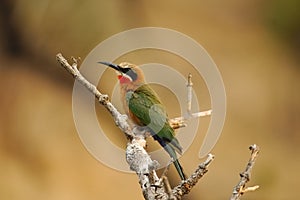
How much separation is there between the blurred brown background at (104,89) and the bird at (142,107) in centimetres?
80

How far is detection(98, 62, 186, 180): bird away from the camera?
127 centimetres

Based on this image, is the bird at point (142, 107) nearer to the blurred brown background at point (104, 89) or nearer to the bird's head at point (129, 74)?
the bird's head at point (129, 74)

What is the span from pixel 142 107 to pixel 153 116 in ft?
0.10

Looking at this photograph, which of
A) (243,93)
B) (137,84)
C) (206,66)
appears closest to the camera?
(137,84)

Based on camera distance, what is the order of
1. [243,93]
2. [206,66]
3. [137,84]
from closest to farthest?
[137,84] → [206,66] → [243,93]

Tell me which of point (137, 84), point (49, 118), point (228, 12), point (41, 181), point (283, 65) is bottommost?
point (137, 84)

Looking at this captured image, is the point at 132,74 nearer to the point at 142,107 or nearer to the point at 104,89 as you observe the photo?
the point at 142,107

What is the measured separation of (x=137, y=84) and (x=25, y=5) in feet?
3.32

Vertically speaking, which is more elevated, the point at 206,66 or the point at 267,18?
the point at 267,18

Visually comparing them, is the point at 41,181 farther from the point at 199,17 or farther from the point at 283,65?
the point at 283,65

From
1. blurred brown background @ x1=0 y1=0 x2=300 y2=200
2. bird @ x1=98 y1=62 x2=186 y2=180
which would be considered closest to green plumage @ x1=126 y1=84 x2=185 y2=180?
bird @ x1=98 y1=62 x2=186 y2=180

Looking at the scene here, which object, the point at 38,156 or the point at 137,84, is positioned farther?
the point at 38,156

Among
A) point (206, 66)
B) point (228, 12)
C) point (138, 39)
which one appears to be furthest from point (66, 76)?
point (228, 12)

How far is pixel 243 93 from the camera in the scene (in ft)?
7.36
